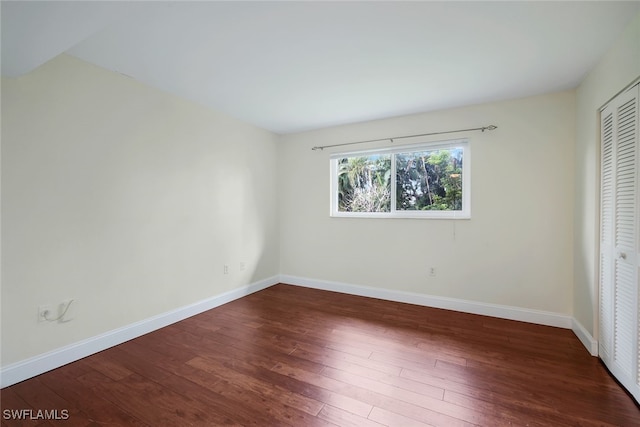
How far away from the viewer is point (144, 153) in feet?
8.20

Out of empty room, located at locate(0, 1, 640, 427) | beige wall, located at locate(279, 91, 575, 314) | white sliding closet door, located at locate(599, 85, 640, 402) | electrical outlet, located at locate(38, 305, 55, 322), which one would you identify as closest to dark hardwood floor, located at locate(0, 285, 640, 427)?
empty room, located at locate(0, 1, 640, 427)

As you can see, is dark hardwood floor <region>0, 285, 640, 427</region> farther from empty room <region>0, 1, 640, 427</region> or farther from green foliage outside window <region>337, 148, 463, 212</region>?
green foliage outside window <region>337, 148, 463, 212</region>

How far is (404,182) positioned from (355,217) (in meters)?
0.79

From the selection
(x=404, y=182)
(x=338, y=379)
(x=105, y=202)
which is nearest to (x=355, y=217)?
(x=404, y=182)

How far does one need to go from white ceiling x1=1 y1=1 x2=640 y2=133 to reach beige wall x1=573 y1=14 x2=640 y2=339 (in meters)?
0.12

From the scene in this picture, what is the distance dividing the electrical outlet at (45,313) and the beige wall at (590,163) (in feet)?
13.6

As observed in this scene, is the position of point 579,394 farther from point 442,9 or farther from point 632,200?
point 442,9

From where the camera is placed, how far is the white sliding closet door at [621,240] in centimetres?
164

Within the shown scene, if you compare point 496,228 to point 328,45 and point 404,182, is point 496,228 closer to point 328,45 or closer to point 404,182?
point 404,182

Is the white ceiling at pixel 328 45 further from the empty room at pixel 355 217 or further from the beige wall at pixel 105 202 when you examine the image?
the beige wall at pixel 105 202

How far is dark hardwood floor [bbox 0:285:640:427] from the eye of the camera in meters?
1.50

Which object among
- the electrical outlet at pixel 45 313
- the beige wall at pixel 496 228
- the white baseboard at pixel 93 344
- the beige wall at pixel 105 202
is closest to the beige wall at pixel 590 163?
the beige wall at pixel 496 228

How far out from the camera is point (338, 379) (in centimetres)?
182

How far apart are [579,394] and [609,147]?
1.71m
